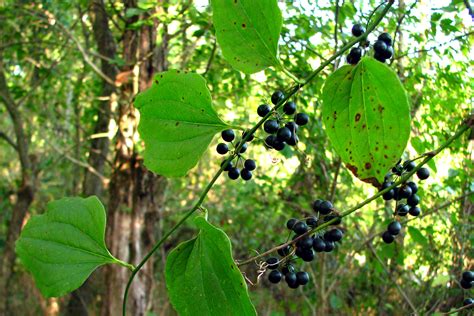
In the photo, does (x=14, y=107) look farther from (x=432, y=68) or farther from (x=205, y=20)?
(x=432, y=68)

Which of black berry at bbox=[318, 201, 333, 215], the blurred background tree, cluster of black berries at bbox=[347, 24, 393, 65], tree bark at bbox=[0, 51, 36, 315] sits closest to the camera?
cluster of black berries at bbox=[347, 24, 393, 65]

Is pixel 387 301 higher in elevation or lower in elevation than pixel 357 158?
higher

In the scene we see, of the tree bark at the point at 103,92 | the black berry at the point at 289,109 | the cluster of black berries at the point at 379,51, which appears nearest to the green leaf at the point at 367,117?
the cluster of black berries at the point at 379,51

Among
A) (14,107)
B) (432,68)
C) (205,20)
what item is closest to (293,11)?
(205,20)

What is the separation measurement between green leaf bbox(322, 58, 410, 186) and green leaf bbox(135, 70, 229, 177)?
0.68ft

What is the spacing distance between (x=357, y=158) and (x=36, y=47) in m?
4.38

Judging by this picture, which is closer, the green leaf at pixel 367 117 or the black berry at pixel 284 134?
the green leaf at pixel 367 117

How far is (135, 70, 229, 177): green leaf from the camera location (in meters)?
0.83

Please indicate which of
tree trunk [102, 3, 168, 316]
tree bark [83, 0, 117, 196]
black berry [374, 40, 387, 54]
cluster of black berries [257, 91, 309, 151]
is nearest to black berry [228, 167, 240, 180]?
cluster of black berries [257, 91, 309, 151]

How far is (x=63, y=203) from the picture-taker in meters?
0.93

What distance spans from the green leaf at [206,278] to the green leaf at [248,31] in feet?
0.79

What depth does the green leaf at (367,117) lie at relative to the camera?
0.66m

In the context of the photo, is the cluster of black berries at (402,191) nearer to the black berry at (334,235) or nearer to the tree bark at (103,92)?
the black berry at (334,235)

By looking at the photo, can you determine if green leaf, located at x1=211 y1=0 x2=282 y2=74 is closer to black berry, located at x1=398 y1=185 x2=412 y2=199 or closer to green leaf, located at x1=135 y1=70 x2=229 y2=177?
green leaf, located at x1=135 y1=70 x2=229 y2=177
